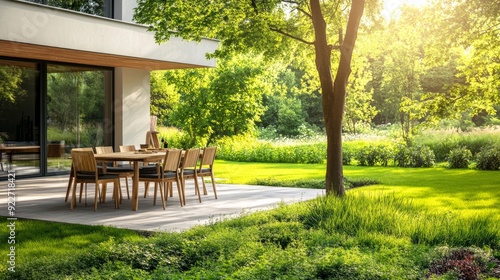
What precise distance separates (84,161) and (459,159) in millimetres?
12800

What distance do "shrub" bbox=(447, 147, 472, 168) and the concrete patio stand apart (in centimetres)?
768

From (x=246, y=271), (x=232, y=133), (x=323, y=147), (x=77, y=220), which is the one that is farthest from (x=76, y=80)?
(x=246, y=271)

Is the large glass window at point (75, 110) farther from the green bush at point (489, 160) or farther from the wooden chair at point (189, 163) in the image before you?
the green bush at point (489, 160)

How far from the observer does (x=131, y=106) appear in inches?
682

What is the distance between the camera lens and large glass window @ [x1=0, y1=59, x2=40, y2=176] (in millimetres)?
14148

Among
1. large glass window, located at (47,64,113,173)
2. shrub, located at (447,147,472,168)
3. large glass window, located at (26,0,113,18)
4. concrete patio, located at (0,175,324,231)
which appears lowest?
concrete patio, located at (0,175,324,231)

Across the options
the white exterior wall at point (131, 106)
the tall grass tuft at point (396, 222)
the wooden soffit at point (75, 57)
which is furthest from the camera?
the white exterior wall at point (131, 106)

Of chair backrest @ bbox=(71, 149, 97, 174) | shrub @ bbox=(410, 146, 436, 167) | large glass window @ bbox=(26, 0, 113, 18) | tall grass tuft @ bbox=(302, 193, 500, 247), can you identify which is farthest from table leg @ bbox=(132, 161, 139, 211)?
shrub @ bbox=(410, 146, 436, 167)

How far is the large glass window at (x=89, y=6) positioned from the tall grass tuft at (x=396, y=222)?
9.19 m

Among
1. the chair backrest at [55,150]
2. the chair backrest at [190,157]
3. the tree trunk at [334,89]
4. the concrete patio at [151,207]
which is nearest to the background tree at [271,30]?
the tree trunk at [334,89]

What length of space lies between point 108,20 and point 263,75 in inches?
322

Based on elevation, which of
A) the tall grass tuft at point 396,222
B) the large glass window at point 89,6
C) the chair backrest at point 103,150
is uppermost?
the large glass window at point 89,6

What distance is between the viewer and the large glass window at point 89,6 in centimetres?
1470

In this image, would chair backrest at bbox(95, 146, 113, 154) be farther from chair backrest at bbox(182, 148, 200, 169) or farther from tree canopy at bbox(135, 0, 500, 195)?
tree canopy at bbox(135, 0, 500, 195)
